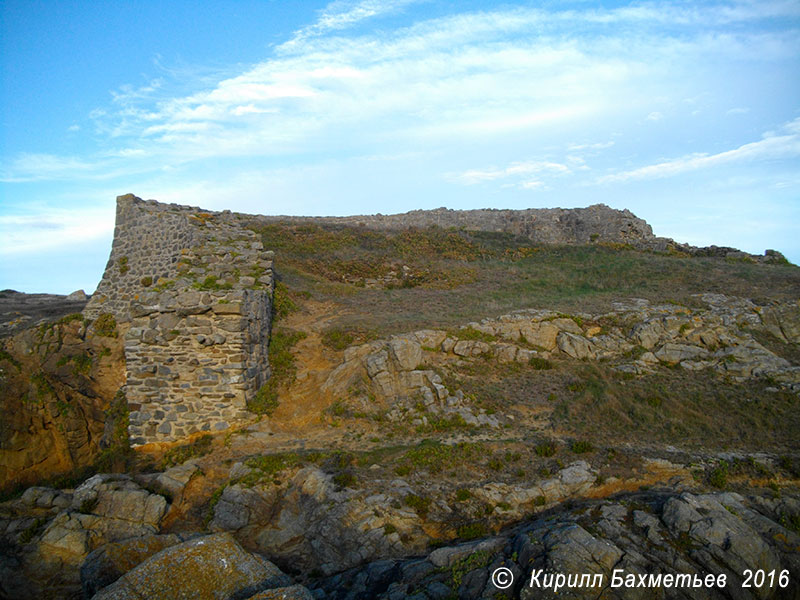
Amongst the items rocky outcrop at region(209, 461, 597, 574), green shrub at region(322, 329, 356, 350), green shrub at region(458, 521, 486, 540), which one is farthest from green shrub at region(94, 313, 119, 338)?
green shrub at region(458, 521, 486, 540)

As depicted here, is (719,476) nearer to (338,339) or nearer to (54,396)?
(338,339)

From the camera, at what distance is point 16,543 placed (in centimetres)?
773

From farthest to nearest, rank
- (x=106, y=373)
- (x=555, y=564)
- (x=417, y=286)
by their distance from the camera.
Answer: (x=417, y=286), (x=106, y=373), (x=555, y=564)

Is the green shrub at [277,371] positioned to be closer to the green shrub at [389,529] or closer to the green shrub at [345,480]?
the green shrub at [345,480]


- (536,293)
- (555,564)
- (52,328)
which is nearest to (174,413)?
(52,328)

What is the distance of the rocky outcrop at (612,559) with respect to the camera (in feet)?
18.6

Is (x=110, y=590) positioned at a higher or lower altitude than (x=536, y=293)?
lower

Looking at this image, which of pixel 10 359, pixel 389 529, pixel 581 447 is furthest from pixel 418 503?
pixel 10 359

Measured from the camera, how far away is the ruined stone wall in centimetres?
3027

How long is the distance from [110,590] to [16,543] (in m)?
4.36

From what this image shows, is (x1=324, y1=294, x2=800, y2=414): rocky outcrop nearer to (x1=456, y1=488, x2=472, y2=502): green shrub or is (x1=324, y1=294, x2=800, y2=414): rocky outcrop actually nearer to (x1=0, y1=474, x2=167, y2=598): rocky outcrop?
(x1=456, y1=488, x2=472, y2=502): green shrub

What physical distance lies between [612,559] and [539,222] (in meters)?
29.0

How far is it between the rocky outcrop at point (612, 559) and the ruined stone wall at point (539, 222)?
83.9ft

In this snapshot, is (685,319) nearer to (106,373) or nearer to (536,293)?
(536,293)
